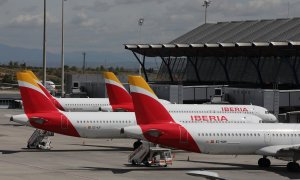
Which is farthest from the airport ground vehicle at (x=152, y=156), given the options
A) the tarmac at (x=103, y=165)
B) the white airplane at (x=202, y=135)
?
the white airplane at (x=202, y=135)

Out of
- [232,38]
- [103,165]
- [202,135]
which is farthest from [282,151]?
[232,38]

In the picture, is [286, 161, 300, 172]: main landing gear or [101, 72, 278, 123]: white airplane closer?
[286, 161, 300, 172]: main landing gear

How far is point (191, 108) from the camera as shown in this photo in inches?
3120

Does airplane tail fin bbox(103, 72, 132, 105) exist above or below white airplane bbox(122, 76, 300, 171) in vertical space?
above

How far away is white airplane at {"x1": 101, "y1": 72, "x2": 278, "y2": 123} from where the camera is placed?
259 ft

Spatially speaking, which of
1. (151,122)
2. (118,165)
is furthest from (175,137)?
(118,165)

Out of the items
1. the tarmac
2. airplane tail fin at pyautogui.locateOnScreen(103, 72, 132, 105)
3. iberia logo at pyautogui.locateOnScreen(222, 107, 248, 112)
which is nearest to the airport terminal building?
iberia logo at pyautogui.locateOnScreen(222, 107, 248, 112)

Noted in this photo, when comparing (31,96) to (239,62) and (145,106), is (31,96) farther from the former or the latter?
(239,62)

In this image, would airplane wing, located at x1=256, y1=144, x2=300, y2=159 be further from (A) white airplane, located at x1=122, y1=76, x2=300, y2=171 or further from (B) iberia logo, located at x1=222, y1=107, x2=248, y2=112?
(B) iberia logo, located at x1=222, y1=107, x2=248, y2=112

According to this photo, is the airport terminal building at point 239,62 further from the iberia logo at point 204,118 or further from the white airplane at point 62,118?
the white airplane at point 62,118

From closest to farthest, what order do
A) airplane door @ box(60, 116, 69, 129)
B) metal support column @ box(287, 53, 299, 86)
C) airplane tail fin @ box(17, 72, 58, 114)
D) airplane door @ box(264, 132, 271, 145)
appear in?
airplane door @ box(264, 132, 271, 145) → airplane tail fin @ box(17, 72, 58, 114) → airplane door @ box(60, 116, 69, 129) → metal support column @ box(287, 53, 299, 86)

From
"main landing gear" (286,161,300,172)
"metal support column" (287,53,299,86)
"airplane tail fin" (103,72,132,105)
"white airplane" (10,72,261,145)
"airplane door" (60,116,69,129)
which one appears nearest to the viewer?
"main landing gear" (286,161,300,172)

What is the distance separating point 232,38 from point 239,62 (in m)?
6.27

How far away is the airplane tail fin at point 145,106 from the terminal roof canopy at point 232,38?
56.6 metres
